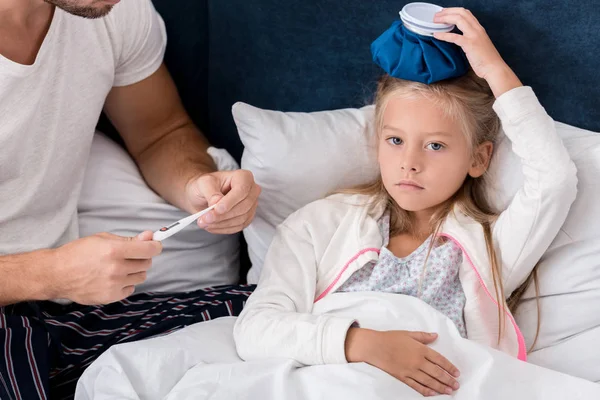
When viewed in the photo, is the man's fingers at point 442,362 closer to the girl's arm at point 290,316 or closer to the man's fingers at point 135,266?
the girl's arm at point 290,316

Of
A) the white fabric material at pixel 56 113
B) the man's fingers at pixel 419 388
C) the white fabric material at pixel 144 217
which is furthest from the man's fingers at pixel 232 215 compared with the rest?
the man's fingers at pixel 419 388

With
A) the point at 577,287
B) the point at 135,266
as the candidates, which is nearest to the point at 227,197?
the point at 135,266

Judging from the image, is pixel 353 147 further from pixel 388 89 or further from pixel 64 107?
pixel 64 107

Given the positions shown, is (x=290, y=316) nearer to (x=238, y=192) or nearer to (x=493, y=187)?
(x=238, y=192)

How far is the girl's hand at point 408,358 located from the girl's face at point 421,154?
258mm

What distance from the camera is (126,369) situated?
135 centimetres

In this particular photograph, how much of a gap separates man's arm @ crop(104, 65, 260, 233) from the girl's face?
30 centimetres

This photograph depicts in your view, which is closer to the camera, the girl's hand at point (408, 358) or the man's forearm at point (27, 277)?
the girl's hand at point (408, 358)

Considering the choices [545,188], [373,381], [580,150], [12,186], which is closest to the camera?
[373,381]

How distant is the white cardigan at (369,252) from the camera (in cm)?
136

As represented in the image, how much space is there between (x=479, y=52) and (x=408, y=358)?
1.76 ft

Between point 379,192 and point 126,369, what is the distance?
0.58m

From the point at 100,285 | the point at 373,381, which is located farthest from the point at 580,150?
the point at 100,285

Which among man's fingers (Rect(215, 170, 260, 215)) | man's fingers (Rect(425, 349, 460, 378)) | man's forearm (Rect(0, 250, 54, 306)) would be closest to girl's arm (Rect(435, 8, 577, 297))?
man's fingers (Rect(425, 349, 460, 378))
